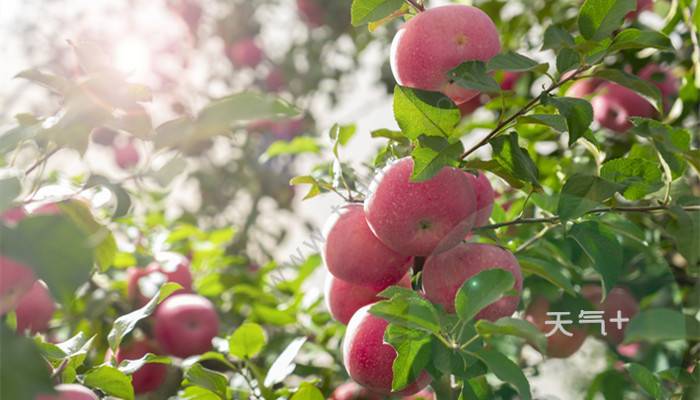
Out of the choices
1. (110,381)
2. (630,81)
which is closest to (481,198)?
(630,81)

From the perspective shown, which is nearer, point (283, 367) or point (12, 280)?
point (12, 280)

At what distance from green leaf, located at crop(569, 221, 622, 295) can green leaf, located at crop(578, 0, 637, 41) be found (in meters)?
0.21

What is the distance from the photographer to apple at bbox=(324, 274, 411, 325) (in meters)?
0.76

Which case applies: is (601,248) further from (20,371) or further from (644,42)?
(20,371)

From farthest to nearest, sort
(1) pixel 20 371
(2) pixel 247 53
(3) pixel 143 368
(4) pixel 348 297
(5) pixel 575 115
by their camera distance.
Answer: (2) pixel 247 53 < (3) pixel 143 368 < (4) pixel 348 297 < (5) pixel 575 115 < (1) pixel 20 371

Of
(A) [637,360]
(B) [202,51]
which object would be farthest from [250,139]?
(A) [637,360]

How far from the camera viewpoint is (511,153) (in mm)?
597

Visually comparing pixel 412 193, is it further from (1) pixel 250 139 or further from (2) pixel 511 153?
(1) pixel 250 139

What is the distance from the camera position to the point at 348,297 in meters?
0.77

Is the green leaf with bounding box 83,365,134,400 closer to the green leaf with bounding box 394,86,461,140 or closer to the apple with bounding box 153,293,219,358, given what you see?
the green leaf with bounding box 394,86,461,140

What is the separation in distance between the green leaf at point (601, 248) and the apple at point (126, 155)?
6.81ft

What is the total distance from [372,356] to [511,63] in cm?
38

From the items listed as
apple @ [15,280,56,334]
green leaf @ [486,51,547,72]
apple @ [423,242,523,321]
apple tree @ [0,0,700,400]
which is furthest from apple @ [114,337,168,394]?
green leaf @ [486,51,547,72]

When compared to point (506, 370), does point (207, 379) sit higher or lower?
lower
